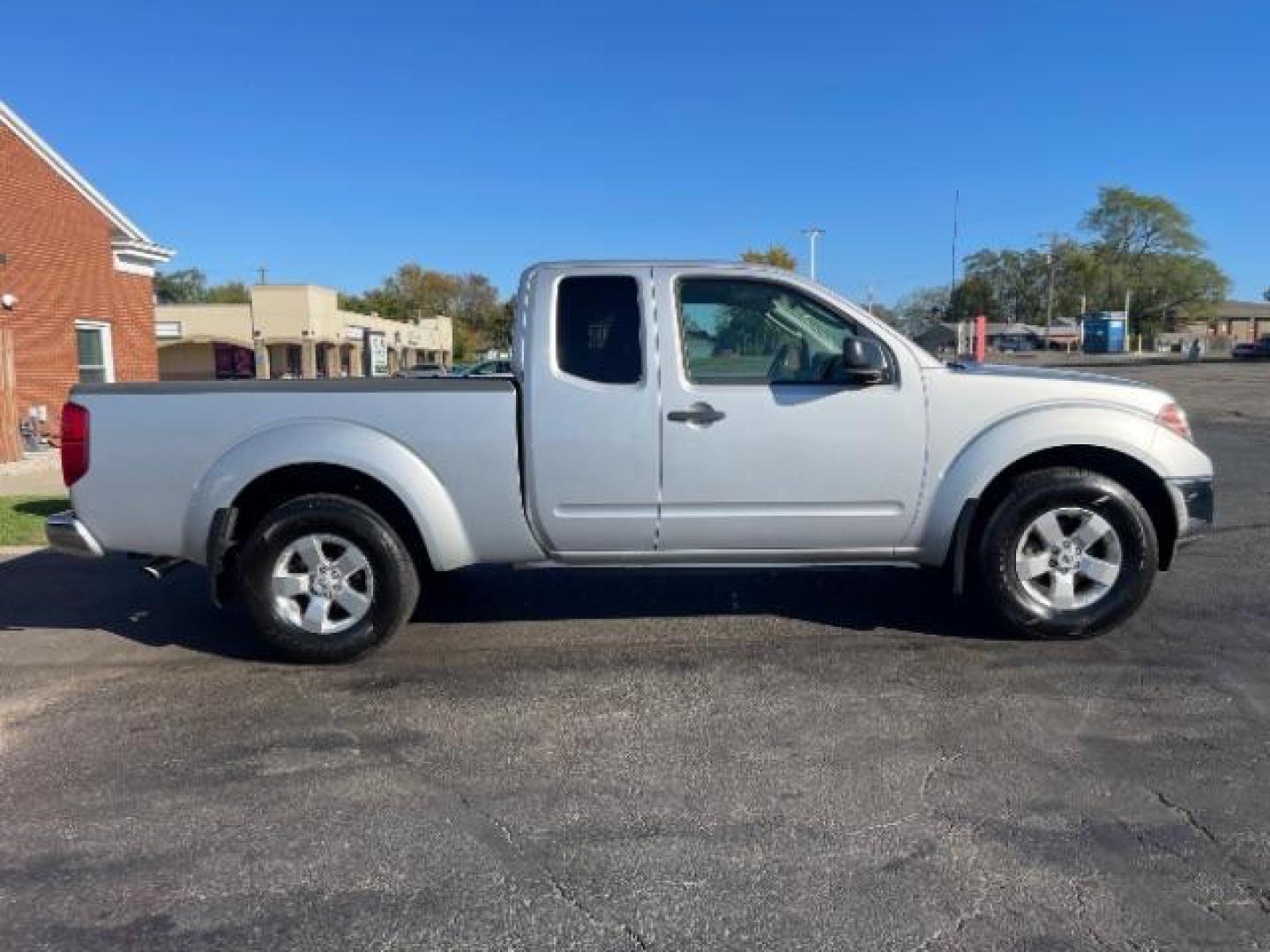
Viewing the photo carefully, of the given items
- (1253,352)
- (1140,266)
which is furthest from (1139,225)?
(1253,352)

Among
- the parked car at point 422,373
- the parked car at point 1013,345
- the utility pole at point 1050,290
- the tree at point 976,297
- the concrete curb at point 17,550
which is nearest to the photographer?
the parked car at point 422,373

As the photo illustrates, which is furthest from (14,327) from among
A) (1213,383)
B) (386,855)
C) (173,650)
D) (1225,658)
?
(1213,383)

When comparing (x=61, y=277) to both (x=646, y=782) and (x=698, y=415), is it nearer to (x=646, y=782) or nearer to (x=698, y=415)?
(x=698, y=415)

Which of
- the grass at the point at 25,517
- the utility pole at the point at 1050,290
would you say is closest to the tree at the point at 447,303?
the utility pole at the point at 1050,290

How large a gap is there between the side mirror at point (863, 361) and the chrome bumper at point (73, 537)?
3.83 meters

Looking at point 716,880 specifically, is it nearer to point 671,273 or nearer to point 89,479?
point 671,273

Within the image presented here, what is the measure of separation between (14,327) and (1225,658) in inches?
764

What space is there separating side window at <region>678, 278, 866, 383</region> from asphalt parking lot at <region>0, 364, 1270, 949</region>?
144 cm

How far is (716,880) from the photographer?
2.90 m

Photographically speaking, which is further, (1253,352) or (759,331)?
(1253,352)

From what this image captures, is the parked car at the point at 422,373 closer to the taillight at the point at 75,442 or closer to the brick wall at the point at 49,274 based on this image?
the taillight at the point at 75,442

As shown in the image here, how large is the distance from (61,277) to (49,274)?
345 mm

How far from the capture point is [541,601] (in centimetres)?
592

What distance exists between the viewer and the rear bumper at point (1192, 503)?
4.90m
